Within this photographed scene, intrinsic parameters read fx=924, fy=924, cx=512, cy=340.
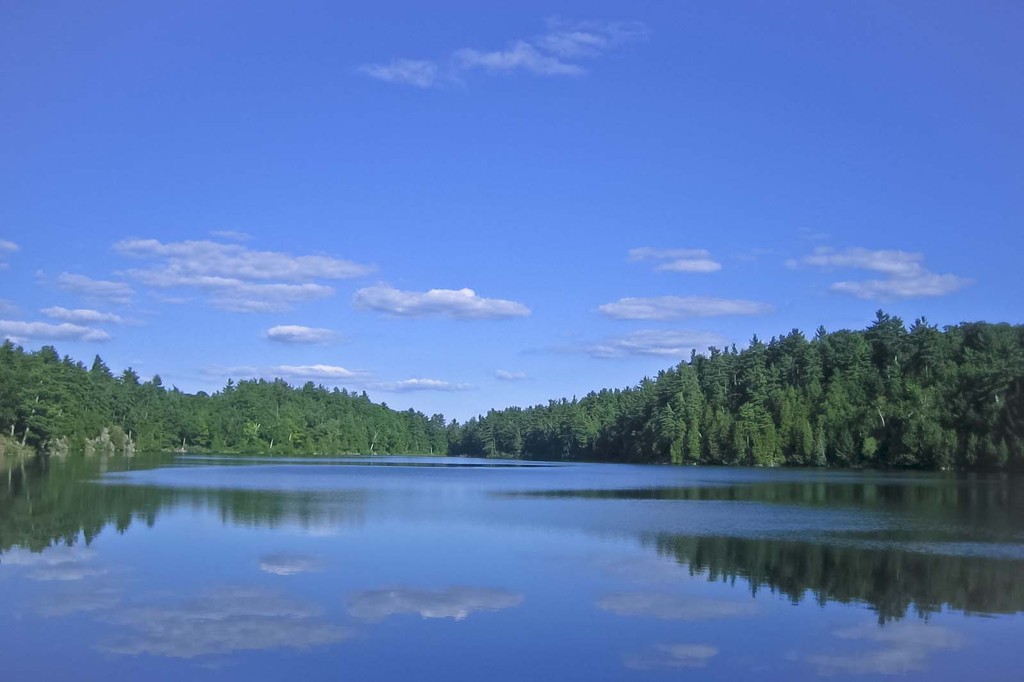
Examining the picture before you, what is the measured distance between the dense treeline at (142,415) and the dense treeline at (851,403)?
231 feet

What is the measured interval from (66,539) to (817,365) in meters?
93.6

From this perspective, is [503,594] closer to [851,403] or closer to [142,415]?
[851,403]

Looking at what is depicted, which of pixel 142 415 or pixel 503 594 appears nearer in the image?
pixel 503 594

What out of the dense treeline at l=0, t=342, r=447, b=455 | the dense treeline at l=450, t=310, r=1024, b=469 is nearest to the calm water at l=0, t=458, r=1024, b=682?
the dense treeline at l=450, t=310, r=1024, b=469

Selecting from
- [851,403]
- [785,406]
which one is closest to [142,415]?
[785,406]

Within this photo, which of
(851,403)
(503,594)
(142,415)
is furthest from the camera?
(142,415)

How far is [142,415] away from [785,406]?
97.5 m

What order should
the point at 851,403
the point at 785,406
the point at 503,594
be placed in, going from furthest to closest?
the point at 785,406 < the point at 851,403 < the point at 503,594

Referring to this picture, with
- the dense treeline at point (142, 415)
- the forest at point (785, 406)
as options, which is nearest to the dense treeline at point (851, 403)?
the forest at point (785, 406)

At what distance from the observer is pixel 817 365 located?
106 meters

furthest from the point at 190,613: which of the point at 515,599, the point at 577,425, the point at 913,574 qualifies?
the point at 577,425

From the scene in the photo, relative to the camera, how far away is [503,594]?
697 inches

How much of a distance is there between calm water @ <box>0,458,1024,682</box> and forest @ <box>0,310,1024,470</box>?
48.9 metres

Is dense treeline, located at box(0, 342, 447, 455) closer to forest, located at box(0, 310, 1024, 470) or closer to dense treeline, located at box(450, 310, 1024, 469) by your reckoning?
forest, located at box(0, 310, 1024, 470)
